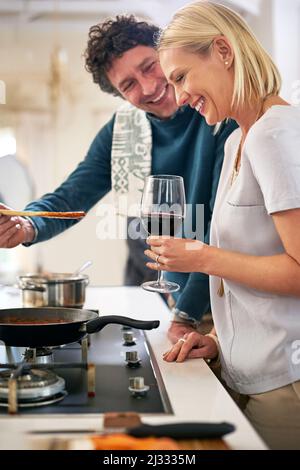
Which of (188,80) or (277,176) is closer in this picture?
(277,176)

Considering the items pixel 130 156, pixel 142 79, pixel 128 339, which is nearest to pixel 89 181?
pixel 130 156

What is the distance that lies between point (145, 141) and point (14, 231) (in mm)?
Answer: 558

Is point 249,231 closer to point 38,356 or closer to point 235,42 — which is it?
point 235,42

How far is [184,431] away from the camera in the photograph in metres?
0.83

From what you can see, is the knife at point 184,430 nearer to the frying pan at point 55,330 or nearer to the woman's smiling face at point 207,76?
the frying pan at point 55,330

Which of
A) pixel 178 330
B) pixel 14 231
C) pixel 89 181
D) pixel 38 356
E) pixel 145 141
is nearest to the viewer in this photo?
pixel 38 356

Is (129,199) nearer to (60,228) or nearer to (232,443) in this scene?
(60,228)

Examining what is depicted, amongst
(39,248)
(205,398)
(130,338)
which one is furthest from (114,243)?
(205,398)

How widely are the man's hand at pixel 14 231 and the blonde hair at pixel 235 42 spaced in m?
0.66

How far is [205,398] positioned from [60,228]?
116 cm

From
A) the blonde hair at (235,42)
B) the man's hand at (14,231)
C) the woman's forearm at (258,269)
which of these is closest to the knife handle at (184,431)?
the woman's forearm at (258,269)

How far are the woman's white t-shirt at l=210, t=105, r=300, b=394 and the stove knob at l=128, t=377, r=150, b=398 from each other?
29cm

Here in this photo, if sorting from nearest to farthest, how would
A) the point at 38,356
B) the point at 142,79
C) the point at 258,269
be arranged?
the point at 258,269 → the point at 38,356 → the point at 142,79

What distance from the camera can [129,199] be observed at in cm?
225
